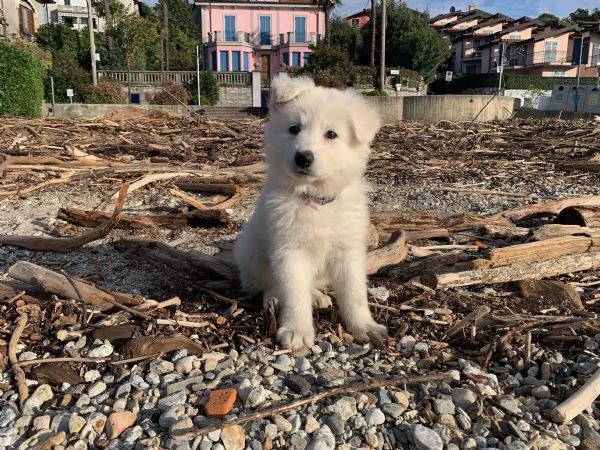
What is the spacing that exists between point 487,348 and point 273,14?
210ft

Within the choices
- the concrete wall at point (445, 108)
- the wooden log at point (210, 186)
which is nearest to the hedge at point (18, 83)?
the concrete wall at point (445, 108)

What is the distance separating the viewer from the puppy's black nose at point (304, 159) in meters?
2.96

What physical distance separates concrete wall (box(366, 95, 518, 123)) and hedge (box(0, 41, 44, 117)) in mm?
13140

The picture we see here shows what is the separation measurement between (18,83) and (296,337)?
779 inches

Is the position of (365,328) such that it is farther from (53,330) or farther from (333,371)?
(53,330)

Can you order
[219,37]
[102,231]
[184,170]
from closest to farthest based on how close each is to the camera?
[102,231], [184,170], [219,37]

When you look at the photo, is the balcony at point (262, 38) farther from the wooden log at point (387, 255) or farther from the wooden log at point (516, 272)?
the wooden log at point (516, 272)

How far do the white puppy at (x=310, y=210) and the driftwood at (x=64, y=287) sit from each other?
2.97 ft

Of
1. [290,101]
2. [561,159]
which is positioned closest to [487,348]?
[290,101]

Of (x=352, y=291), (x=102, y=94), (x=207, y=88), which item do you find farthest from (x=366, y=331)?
(x=207, y=88)

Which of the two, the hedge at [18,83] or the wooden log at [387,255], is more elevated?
the hedge at [18,83]

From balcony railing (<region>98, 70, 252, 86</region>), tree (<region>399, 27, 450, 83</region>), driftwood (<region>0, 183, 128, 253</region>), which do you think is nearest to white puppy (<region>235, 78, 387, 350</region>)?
driftwood (<region>0, 183, 128, 253</region>)

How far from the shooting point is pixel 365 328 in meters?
3.00

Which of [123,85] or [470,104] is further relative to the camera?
[123,85]
